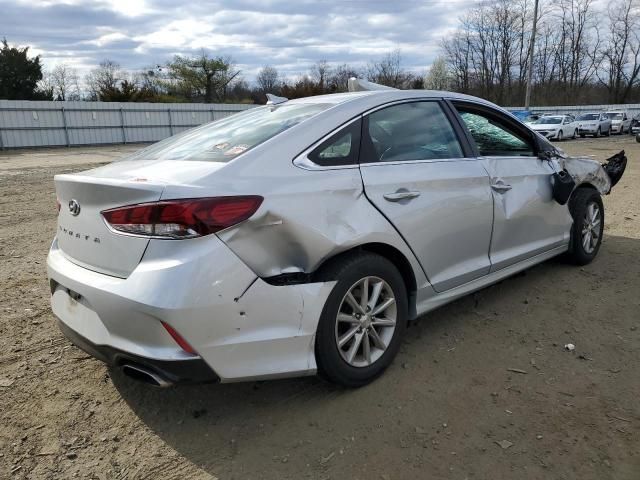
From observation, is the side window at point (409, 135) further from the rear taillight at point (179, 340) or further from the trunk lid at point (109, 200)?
the rear taillight at point (179, 340)

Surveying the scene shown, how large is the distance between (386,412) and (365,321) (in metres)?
0.49

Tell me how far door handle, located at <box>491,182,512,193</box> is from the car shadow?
954mm

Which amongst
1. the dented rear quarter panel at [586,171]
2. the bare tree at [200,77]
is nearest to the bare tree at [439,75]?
the bare tree at [200,77]

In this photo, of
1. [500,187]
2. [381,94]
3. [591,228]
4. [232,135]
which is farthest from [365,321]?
[591,228]

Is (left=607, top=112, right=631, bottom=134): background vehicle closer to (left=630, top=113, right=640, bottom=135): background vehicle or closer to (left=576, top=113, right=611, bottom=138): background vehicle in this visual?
(left=630, top=113, right=640, bottom=135): background vehicle

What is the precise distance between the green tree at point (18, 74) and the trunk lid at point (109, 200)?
4582cm

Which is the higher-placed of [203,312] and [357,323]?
[203,312]

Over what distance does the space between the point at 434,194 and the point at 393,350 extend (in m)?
0.98

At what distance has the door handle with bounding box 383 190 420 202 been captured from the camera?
9.66 feet

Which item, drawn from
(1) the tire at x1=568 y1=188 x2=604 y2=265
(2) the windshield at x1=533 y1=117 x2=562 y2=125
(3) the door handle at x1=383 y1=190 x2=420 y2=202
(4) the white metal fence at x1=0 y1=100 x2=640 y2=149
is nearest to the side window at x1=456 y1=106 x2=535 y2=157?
(1) the tire at x1=568 y1=188 x2=604 y2=265

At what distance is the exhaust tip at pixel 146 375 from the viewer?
235 cm

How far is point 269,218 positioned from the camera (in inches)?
95.7

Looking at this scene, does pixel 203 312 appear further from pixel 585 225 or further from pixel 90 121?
pixel 90 121

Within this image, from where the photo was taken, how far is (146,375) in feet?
7.86
